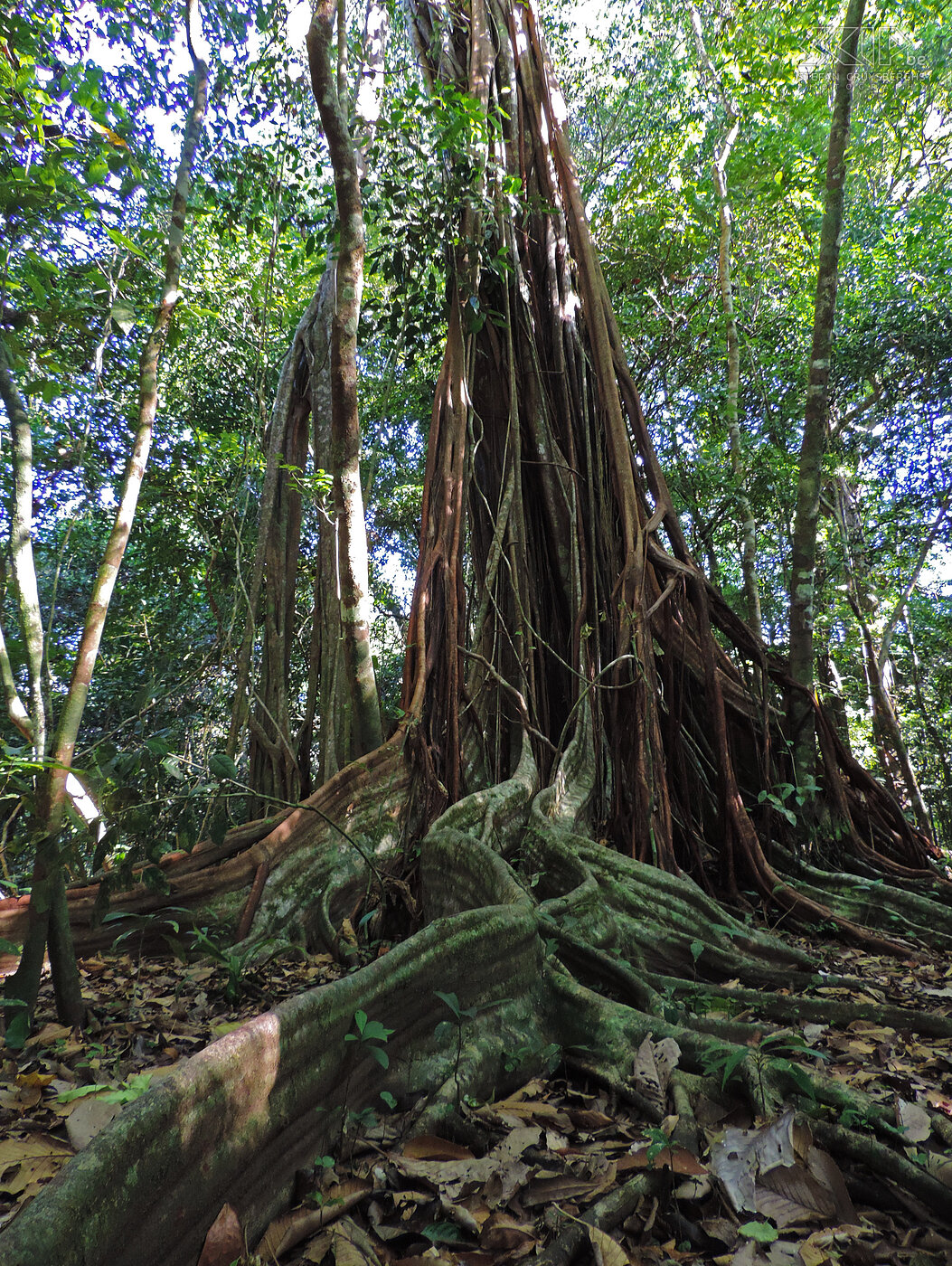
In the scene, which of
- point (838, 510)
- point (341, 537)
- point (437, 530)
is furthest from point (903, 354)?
point (341, 537)

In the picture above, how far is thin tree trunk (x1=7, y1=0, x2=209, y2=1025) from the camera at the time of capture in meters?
1.75

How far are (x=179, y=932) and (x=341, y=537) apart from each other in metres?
1.83

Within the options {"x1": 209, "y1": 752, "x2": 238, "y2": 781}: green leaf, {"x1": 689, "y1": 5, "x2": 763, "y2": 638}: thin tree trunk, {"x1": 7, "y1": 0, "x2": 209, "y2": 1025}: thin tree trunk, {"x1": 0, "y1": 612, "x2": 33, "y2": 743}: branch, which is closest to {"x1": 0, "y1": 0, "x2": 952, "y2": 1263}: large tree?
{"x1": 209, "y1": 752, "x2": 238, "y2": 781}: green leaf

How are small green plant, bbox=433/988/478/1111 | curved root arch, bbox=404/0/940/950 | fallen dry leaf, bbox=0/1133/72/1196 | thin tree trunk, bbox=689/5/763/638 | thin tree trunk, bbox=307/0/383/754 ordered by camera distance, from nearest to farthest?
1. fallen dry leaf, bbox=0/1133/72/1196
2. small green plant, bbox=433/988/478/1111
3. thin tree trunk, bbox=307/0/383/754
4. curved root arch, bbox=404/0/940/950
5. thin tree trunk, bbox=689/5/763/638

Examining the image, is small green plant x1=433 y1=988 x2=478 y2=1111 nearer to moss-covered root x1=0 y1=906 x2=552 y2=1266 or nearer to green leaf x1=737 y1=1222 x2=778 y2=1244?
moss-covered root x1=0 y1=906 x2=552 y2=1266

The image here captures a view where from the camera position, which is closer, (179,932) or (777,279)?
(179,932)

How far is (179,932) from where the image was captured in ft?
9.22

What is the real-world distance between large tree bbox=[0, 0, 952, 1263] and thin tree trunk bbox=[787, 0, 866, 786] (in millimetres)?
136

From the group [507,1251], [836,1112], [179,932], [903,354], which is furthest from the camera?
[903,354]

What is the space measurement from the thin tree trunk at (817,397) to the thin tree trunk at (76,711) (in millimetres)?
3204

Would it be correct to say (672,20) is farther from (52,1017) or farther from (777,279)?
(52,1017)

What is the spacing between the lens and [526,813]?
324cm

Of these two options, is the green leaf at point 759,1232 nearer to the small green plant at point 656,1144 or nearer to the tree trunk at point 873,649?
the small green plant at point 656,1144

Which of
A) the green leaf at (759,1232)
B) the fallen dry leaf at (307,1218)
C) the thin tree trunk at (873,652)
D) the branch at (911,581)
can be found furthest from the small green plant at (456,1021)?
the branch at (911,581)
